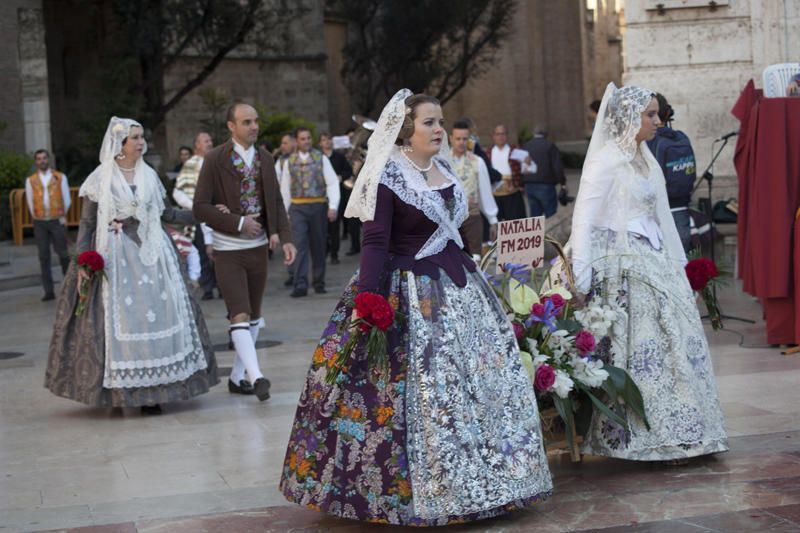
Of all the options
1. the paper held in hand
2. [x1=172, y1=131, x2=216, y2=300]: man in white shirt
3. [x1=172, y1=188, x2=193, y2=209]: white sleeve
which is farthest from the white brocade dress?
the paper held in hand

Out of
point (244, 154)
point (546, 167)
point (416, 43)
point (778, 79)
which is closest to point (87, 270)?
point (244, 154)

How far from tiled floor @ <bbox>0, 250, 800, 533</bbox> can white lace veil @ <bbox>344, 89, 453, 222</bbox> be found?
4.53 feet

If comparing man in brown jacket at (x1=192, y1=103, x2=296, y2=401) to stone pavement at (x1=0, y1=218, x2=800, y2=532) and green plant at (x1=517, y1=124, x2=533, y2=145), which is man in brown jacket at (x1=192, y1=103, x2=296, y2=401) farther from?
green plant at (x1=517, y1=124, x2=533, y2=145)

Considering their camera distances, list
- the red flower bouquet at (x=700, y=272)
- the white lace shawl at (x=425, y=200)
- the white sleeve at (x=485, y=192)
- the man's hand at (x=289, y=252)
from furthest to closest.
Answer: the white sleeve at (x=485, y=192)
the man's hand at (x=289, y=252)
the red flower bouquet at (x=700, y=272)
the white lace shawl at (x=425, y=200)

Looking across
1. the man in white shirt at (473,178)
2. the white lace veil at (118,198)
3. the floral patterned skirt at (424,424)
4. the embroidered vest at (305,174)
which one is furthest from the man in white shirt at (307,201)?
the floral patterned skirt at (424,424)

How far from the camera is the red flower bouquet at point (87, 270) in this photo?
885 cm

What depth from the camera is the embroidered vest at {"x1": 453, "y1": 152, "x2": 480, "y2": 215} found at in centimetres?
1373

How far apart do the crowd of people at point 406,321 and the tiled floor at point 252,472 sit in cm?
21

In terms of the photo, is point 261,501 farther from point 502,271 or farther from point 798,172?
point 798,172

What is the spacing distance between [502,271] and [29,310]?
10771 mm

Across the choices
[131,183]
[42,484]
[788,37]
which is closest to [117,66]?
[788,37]

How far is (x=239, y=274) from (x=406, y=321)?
3.55 meters

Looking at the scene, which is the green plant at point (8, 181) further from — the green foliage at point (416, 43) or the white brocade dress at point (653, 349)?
the white brocade dress at point (653, 349)

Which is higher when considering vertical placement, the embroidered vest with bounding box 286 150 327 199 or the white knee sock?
the embroidered vest with bounding box 286 150 327 199
